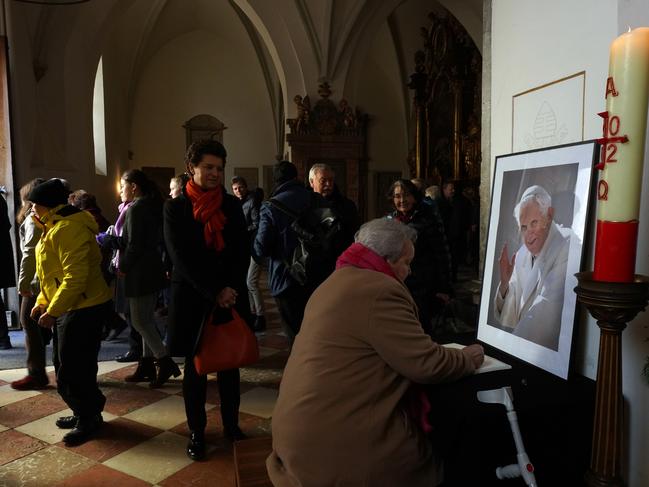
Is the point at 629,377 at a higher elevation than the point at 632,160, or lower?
lower

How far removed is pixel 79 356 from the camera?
2982mm

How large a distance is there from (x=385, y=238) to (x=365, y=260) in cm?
10

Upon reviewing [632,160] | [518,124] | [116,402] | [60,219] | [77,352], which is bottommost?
[116,402]

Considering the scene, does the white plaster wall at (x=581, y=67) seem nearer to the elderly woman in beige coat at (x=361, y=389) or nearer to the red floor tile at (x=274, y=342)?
the elderly woman in beige coat at (x=361, y=389)

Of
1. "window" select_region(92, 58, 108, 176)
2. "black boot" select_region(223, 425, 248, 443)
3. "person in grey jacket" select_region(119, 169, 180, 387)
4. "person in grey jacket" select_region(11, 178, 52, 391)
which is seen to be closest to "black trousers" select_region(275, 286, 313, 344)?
"black boot" select_region(223, 425, 248, 443)

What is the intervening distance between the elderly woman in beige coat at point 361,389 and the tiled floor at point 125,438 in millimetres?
1118

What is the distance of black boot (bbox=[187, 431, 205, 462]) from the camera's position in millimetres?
2785

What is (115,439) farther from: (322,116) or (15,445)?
(322,116)

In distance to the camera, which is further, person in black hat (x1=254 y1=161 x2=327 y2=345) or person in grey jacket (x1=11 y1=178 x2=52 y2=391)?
person in grey jacket (x1=11 y1=178 x2=52 y2=391)

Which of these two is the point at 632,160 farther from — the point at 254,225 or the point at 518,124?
the point at 254,225

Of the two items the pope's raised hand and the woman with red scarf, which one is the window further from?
the pope's raised hand

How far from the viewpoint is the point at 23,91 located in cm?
609

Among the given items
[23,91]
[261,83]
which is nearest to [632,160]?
[23,91]

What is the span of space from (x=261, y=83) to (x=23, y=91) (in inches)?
366
